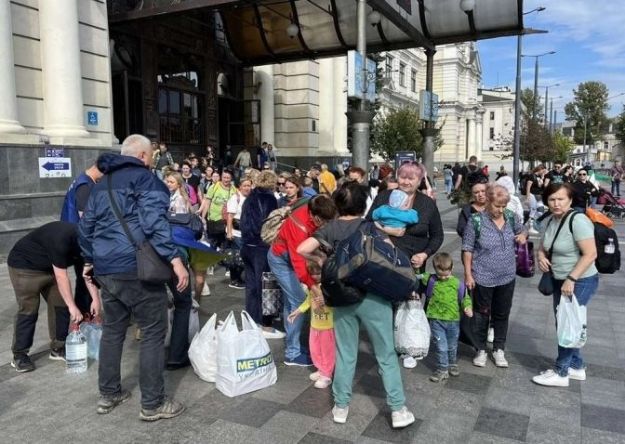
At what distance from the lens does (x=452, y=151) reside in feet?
214

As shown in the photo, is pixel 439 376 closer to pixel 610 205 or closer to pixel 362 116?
pixel 362 116

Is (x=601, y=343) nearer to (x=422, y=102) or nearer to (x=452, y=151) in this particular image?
(x=422, y=102)

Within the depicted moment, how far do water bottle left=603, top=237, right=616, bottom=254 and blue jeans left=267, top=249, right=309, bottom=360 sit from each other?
Answer: 2399 millimetres

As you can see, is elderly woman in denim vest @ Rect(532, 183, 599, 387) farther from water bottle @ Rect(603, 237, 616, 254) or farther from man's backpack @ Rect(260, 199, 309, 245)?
man's backpack @ Rect(260, 199, 309, 245)

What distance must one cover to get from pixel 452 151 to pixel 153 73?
2167 inches

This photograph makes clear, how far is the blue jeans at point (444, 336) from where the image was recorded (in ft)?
14.1

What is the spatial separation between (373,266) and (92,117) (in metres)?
9.08

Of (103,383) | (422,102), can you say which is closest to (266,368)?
(103,383)

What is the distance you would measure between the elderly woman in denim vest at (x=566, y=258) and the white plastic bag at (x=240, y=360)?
2.18 meters

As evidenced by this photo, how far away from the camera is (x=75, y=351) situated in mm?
4430

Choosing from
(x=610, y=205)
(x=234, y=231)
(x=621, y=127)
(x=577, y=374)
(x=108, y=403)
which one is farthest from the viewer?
(x=621, y=127)

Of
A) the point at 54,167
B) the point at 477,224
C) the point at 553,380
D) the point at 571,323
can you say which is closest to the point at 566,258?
the point at 571,323

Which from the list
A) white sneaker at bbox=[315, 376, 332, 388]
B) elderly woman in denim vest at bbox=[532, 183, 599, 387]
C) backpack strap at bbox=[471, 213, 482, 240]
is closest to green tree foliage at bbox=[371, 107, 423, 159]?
backpack strap at bbox=[471, 213, 482, 240]

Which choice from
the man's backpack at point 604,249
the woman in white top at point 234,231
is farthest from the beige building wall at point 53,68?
the man's backpack at point 604,249
